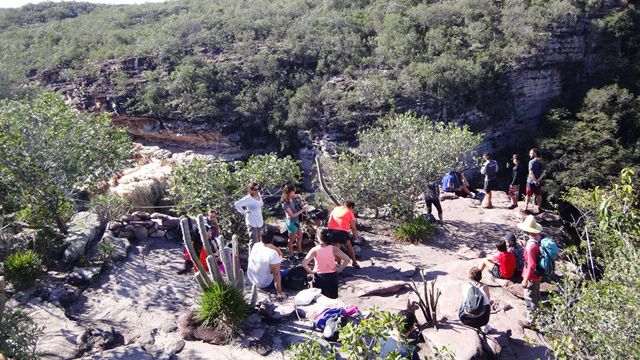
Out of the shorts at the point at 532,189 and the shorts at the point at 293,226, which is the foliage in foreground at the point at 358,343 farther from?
the shorts at the point at 532,189

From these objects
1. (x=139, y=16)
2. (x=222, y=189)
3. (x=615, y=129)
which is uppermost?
(x=139, y=16)

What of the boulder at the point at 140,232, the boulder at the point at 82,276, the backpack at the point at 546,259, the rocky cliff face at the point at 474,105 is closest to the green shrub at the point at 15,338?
the boulder at the point at 82,276

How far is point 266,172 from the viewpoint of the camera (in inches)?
384

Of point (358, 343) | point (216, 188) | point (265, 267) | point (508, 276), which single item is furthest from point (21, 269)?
point (508, 276)

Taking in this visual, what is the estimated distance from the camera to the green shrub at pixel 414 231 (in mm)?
10312

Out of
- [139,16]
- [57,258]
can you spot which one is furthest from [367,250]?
[139,16]

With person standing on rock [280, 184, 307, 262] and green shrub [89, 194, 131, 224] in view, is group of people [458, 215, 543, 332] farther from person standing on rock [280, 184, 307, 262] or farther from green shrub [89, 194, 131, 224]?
green shrub [89, 194, 131, 224]

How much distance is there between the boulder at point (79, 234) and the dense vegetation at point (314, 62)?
15.8 meters

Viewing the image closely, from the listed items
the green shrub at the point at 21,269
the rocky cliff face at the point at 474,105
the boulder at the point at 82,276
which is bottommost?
the rocky cliff face at the point at 474,105

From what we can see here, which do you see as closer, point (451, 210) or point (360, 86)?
point (451, 210)

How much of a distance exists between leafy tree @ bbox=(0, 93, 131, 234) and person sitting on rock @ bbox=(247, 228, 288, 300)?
3.99 metres

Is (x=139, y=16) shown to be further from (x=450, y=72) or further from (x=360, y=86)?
(x=450, y=72)

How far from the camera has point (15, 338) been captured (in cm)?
510

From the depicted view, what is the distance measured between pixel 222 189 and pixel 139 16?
35.3 meters
